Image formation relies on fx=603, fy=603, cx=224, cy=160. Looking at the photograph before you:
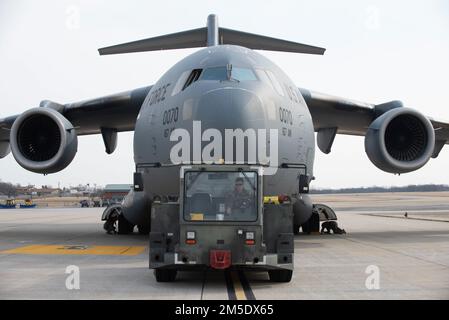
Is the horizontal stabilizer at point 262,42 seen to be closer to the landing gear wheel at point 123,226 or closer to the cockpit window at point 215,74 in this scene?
the landing gear wheel at point 123,226

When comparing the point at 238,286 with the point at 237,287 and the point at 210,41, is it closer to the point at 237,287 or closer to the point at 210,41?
the point at 237,287

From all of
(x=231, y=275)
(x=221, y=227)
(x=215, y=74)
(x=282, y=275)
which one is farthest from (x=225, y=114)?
(x=282, y=275)

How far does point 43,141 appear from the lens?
1700 centimetres

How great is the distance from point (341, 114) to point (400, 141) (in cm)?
299

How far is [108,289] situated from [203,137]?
132 inches

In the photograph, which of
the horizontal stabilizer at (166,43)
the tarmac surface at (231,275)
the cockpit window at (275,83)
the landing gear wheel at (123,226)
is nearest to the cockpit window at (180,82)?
the cockpit window at (275,83)

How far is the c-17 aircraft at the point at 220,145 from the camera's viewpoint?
866 centimetres

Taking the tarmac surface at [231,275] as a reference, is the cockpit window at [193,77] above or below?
above

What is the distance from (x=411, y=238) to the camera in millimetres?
17125

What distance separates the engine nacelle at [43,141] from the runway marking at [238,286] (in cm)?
781

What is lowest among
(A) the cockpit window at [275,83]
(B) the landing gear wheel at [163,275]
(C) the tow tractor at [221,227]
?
(B) the landing gear wheel at [163,275]
